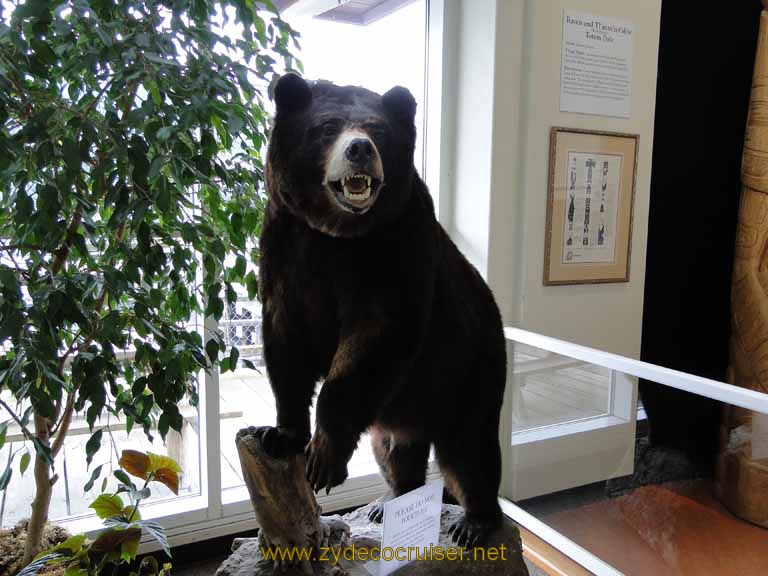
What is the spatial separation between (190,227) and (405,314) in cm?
51

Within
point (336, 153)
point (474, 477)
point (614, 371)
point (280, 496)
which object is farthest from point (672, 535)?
point (336, 153)


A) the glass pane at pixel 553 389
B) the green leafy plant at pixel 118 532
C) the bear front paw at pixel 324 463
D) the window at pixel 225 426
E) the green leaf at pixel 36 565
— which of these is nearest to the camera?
the bear front paw at pixel 324 463

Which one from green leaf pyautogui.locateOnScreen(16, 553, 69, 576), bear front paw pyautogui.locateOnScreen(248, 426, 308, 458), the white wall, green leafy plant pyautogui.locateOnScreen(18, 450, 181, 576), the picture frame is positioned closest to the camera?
bear front paw pyautogui.locateOnScreen(248, 426, 308, 458)

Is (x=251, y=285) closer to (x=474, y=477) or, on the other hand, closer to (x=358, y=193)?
(x=358, y=193)

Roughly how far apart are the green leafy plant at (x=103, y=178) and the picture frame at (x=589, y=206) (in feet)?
5.59

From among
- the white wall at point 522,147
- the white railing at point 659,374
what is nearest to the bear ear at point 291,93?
the white railing at point 659,374

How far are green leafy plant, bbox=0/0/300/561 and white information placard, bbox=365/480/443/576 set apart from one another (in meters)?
0.56

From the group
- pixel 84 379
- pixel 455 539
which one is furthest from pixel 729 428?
pixel 84 379

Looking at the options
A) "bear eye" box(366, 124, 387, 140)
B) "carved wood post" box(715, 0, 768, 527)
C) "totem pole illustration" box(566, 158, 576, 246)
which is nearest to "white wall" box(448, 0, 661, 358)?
"totem pole illustration" box(566, 158, 576, 246)

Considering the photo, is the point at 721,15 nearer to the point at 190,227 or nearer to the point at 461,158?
the point at 461,158

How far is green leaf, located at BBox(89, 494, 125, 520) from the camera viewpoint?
1.57 meters

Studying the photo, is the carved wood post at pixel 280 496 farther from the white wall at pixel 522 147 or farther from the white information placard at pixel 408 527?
the white wall at pixel 522 147

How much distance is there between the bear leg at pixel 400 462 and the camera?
1562 mm

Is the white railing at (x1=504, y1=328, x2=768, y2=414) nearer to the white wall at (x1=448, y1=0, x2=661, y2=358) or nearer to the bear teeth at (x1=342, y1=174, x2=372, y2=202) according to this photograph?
the white wall at (x1=448, y1=0, x2=661, y2=358)
